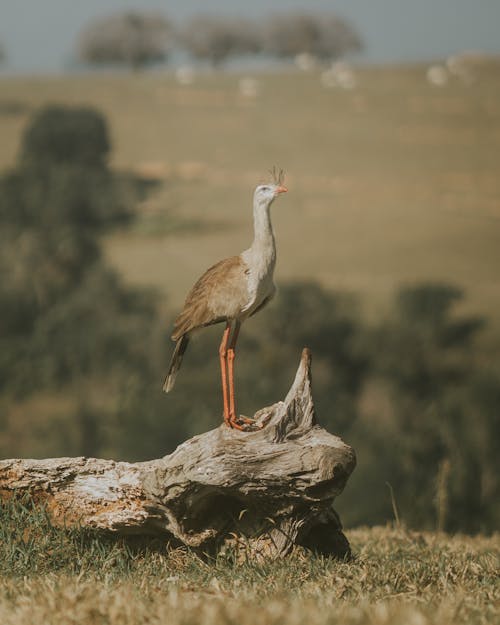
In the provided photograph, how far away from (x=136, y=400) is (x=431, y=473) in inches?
444

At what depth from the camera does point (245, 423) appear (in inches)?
276

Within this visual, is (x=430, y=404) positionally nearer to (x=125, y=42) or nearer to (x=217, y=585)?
(x=217, y=585)

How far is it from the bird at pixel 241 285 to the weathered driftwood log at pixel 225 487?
0.46 meters

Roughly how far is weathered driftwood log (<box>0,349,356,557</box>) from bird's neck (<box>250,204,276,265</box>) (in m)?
0.81

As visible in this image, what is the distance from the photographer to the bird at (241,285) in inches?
277

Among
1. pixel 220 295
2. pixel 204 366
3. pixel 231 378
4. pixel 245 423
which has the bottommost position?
pixel 204 366

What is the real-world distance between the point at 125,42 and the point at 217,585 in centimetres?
8912

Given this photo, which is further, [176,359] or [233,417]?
[176,359]

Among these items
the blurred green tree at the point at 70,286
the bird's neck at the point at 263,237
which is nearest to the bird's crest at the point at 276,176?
the bird's neck at the point at 263,237

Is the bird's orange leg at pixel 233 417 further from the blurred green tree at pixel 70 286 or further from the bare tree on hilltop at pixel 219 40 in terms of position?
the bare tree on hilltop at pixel 219 40

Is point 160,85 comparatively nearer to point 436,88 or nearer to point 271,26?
point 436,88

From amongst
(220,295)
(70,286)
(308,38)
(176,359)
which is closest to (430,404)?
(70,286)

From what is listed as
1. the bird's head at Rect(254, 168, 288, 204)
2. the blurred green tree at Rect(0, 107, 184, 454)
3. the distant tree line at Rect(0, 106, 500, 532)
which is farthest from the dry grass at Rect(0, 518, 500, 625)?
the blurred green tree at Rect(0, 107, 184, 454)

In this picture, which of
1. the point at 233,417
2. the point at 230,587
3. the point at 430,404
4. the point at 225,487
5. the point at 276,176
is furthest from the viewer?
the point at 430,404
